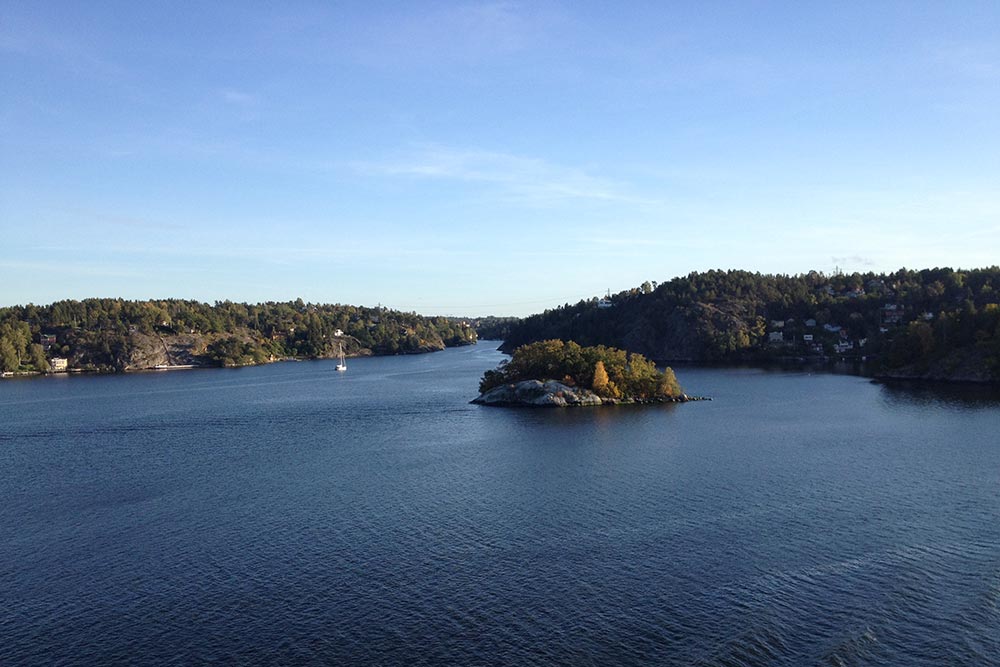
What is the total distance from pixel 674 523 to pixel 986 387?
89266 millimetres

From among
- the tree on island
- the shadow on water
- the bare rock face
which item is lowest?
the shadow on water

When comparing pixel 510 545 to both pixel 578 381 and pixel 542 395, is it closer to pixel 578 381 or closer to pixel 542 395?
pixel 542 395

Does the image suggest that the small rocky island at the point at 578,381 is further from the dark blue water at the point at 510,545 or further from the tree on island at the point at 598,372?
the dark blue water at the point at 510,545

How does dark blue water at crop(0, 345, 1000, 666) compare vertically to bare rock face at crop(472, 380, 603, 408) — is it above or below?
below

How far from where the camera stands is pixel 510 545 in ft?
124

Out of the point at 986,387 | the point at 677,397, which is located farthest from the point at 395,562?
the point at 986,387

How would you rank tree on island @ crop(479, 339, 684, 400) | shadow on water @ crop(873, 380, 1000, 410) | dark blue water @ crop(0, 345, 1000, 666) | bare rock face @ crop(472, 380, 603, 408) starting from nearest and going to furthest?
dark blue water @ crop(0, 345, 1000, 666)
shadow on water @ crop(873, 380, 1000, 410)
bare rock face @ crop(472, 380, 603, 408)
tree on island @ crop(479, 339, 684, 400)

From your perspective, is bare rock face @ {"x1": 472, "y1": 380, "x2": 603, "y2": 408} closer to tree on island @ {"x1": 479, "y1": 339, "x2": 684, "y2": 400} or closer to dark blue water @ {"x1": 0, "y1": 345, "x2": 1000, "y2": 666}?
tree on island @ {"x1": 479, "y1": 339, "x2": 684, "y2": 400}

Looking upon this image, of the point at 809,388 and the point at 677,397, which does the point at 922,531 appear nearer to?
the point at 677,397

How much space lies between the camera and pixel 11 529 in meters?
41.8

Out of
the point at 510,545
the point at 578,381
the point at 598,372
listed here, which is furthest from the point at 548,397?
the point at 510,545

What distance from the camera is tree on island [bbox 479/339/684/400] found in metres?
96.9

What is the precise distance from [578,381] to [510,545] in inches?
2425

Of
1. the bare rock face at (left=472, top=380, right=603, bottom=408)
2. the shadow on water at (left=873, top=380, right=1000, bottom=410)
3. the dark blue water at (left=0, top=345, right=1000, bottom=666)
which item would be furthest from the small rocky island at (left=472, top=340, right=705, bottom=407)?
the shadow on water at (left=873, top=380, right=1000, bottom=410)
